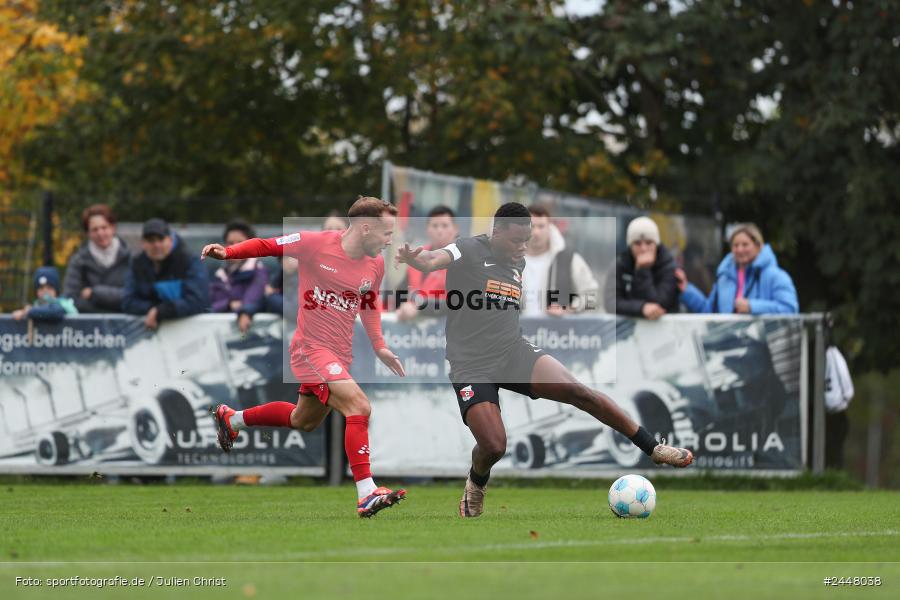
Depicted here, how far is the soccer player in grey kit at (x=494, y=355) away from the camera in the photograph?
34.0 ft

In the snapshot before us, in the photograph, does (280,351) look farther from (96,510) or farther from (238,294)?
(96,510)

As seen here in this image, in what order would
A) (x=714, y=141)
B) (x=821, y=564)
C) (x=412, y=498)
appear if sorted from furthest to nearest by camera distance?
1. (x=714, y=141)
2. (x=412, y=498)
3. (x=821, y=564)

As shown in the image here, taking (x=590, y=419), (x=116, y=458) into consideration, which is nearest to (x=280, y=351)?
(x=116, y=458)

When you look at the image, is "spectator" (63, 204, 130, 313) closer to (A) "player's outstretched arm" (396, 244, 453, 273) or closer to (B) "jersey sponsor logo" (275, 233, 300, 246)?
(B) "jersey sponsor logo" (275, 233, 300, 246)

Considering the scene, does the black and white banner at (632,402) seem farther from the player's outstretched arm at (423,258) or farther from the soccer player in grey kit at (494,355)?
the player's outstretched arm at (423,258)

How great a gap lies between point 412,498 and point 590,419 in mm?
2785

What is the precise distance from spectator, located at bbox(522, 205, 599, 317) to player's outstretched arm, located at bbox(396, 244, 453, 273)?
14.8ft

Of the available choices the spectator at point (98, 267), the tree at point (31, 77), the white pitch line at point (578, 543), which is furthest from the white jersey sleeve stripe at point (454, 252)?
the tree at point (31, 77)

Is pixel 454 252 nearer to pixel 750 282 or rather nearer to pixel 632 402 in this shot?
pixel 632 402

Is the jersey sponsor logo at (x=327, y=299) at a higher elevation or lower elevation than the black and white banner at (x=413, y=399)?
higher

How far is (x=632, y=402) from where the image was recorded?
14.9m

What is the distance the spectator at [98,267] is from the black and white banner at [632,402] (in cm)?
291

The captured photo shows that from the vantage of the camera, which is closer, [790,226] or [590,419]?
→ [590,419]

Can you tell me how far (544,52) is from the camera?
66.1 feet
